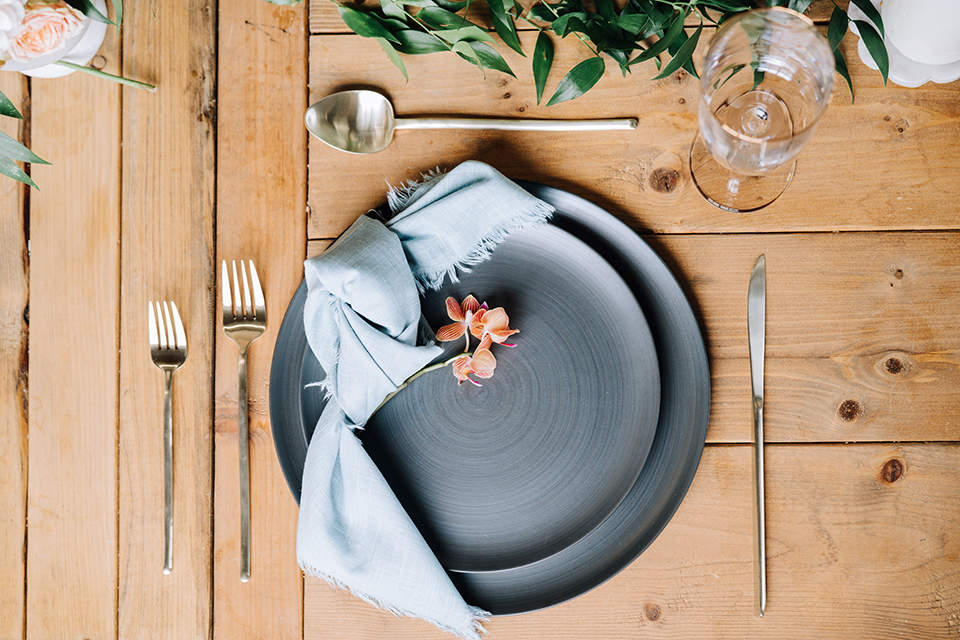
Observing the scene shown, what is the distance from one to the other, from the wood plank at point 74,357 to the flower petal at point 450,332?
384 mm

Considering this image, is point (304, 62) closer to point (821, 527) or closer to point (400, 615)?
point (400, 615)

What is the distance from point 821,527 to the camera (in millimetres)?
662

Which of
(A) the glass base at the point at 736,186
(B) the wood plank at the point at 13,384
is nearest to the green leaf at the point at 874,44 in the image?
(A) the glass base at the point at 736,186

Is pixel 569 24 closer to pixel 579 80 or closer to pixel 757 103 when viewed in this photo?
pixel 579 80

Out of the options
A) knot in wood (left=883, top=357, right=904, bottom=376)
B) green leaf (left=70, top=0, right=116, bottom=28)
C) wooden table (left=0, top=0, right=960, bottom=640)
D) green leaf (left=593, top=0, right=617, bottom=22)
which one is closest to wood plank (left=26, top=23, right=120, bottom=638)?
wooden table (left=0, top=0, right=960, bottom=640)

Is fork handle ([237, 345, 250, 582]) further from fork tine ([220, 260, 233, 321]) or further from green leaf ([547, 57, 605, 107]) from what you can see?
green leaf ([547, 57, 605, 107])

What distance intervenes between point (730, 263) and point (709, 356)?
104mm

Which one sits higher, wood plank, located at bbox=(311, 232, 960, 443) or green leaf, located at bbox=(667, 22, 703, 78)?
green leaf, located at bbox=(667, 22, 703, 78)

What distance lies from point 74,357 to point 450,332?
44 cm

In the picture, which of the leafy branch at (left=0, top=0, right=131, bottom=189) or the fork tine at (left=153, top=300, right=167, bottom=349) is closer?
the leafy branch at (left=0, top=0, right=131, bottom=189)

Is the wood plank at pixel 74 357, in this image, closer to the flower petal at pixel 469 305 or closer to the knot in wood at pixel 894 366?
the flower petal at pixel 469 305

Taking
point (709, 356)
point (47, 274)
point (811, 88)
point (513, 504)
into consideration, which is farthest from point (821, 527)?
point (47, 274)

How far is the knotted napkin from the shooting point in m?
0.60

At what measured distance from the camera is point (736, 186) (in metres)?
0.66
